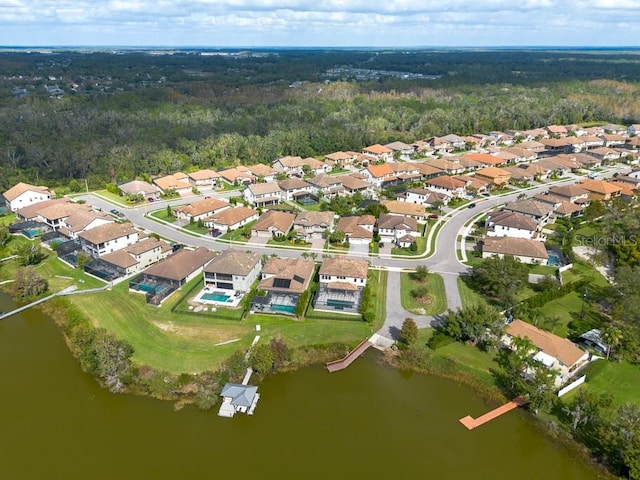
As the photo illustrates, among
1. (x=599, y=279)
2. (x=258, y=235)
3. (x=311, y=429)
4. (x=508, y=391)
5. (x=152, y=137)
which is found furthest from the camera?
(x=152, y=137)

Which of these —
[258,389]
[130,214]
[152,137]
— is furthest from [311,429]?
[152,137]

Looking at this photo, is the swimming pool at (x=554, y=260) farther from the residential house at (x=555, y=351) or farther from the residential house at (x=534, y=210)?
the residential house at (x=555, y=351)

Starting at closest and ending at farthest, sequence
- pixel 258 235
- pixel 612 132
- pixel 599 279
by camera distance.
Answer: pixel 599 279 < pixel 258 235 < pixel 612 132

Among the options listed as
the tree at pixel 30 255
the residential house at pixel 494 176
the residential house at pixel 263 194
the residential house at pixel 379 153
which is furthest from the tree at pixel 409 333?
the residential house at pixel 379 153

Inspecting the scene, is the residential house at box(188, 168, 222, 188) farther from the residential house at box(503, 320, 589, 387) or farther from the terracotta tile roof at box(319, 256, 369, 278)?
the residential house at box(503, 320, 589, 387)

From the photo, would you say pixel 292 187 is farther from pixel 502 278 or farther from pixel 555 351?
pixel 555 351

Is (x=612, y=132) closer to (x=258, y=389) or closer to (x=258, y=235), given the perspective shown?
(x=258, y=235)

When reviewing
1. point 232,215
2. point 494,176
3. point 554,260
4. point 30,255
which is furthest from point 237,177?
point 554,260

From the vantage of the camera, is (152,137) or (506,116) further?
(506,116)
